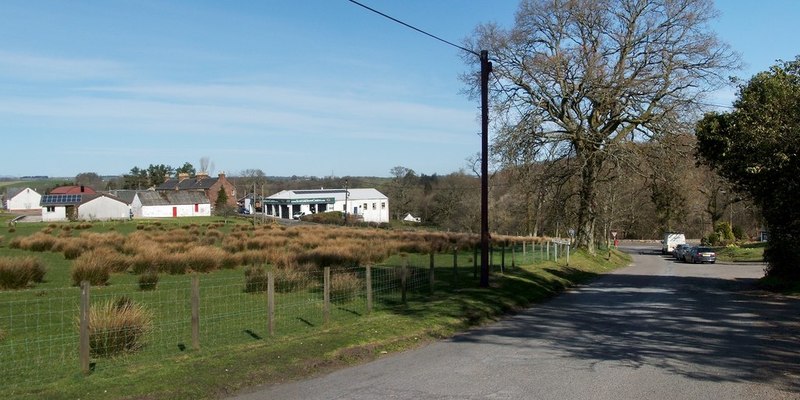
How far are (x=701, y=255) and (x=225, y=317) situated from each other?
43.0 m

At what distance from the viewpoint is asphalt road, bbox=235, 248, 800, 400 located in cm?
755

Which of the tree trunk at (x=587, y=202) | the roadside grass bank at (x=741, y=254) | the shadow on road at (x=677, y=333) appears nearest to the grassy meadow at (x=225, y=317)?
the shadow on road at (x=677, y=333)

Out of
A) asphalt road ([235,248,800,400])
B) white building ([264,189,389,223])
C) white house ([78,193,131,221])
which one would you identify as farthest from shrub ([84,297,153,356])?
white building ([264,189,389,223])

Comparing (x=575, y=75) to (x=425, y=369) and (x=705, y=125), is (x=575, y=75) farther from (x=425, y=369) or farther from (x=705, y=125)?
(x=425, y=369)

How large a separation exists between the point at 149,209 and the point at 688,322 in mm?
98981

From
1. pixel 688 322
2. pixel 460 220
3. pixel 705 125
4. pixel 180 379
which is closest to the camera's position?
pixel 180 379

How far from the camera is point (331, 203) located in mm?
109375

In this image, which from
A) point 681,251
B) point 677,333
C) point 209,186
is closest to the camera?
point 677,333

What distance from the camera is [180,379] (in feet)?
26.4

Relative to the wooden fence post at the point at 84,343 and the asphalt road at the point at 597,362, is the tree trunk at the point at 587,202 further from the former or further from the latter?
the wooden fence post at the point at 84,343

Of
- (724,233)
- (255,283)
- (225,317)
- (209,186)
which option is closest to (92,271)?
(255,283)

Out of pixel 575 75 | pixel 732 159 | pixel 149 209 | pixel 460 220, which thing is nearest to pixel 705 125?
pixel 732 159

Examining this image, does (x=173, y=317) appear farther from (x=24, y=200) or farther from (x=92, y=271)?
(x=24, y=200)

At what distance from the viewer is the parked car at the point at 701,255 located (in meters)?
47.6
